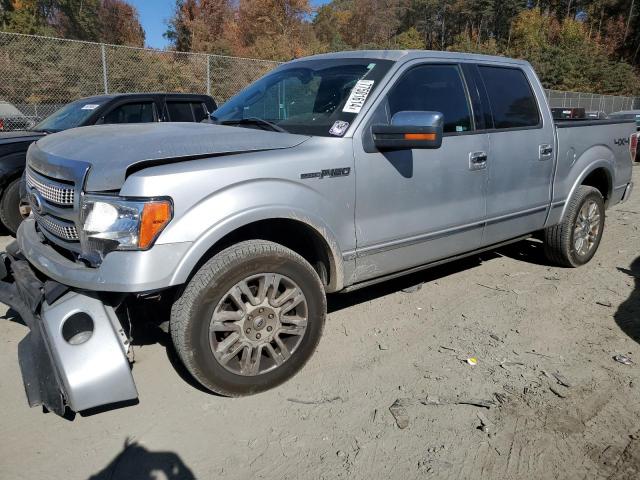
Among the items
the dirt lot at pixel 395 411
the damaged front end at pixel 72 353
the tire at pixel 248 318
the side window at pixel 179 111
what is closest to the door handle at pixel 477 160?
the dirt lot at pixel 395 411

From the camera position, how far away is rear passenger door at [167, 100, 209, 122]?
722cm

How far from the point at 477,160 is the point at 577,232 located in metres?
1.90

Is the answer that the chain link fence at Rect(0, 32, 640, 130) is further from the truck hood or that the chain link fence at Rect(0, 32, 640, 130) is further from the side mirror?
the side mirror

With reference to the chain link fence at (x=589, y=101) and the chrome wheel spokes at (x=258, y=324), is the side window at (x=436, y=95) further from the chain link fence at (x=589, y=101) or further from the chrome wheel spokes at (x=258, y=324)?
the chain link fence at (x=589, y=101)

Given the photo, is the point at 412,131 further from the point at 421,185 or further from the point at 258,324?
the point at 258,324

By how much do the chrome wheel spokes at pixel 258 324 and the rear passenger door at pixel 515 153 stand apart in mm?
1978

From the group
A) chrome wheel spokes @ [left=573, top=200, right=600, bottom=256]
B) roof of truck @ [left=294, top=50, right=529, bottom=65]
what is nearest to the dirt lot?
chrome wheel spokes @ [left=573, top=200, right=600, bottom=256]

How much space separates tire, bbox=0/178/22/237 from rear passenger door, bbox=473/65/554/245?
507 centimetres

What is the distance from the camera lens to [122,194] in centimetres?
247

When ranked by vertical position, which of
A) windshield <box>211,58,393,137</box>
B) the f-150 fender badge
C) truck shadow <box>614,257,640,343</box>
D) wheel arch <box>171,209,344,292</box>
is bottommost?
truck shadow <box>614,257,640,343</box>

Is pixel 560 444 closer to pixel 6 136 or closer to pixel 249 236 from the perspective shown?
pixel 249 236

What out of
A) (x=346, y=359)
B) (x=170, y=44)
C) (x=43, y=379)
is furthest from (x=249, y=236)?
(x=170, y=44)

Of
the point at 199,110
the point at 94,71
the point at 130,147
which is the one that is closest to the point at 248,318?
Answer: the point at 130,147

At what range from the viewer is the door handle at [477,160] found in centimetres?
391
